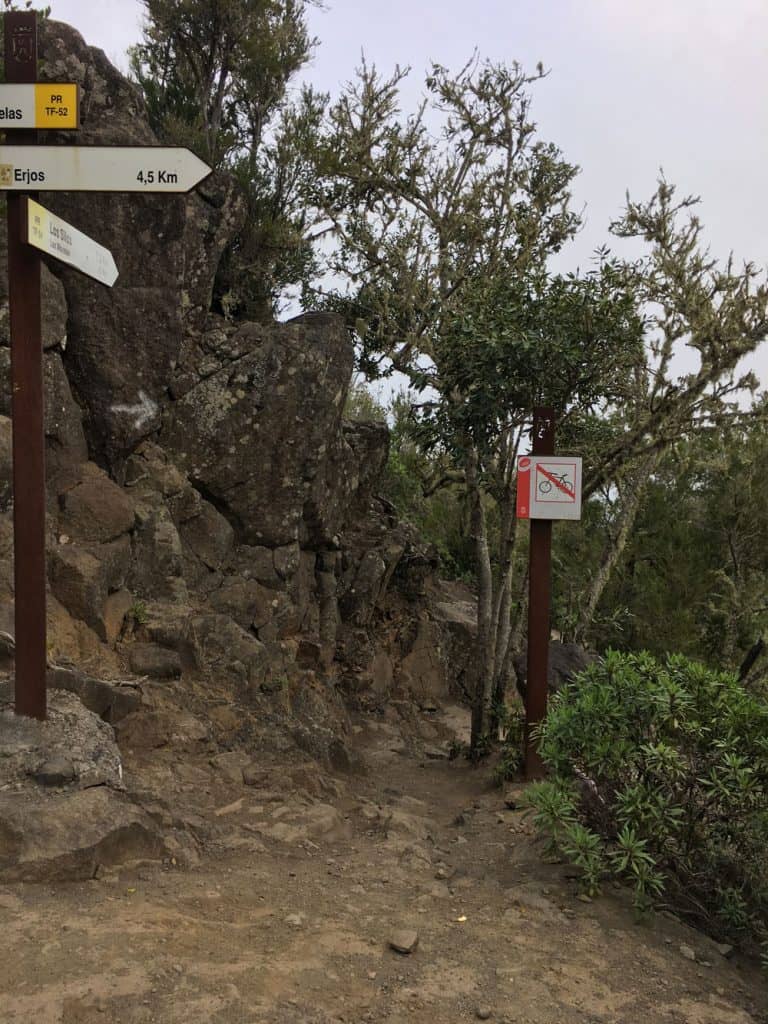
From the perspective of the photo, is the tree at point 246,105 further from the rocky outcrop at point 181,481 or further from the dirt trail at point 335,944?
the dirt trail at point 335,944

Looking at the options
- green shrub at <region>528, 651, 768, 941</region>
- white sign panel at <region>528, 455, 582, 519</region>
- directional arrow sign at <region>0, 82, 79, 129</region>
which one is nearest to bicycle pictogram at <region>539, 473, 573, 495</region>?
white sign panel at <region>528, 455, 582, 519</region>

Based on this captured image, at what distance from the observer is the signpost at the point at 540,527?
7875mm

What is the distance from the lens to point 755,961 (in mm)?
4832

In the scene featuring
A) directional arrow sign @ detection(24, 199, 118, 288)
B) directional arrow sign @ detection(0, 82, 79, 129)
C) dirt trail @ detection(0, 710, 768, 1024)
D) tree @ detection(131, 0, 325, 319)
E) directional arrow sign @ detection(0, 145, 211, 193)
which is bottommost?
dirt trail @ detection(0, 710, 768, 1024)

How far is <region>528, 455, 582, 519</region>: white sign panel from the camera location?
7.93m

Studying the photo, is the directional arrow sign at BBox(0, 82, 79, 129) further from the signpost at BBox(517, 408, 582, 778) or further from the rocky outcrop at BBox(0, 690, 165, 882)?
the signpost at BBox(517, 408, 582, 778)

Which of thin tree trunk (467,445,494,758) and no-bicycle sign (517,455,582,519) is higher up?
no-bicycle sign (517,455,582,519)

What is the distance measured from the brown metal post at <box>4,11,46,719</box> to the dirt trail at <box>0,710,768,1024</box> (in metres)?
1.36

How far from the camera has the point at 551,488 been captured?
7949mm

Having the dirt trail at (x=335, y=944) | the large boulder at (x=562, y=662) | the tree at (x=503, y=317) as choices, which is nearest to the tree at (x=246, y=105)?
the tree at (x=503, y=317)

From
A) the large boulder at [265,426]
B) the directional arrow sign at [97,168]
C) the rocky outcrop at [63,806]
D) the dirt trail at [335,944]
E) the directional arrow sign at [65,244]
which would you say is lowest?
the dirt trail at [335,944]

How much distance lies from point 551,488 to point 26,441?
4.46m

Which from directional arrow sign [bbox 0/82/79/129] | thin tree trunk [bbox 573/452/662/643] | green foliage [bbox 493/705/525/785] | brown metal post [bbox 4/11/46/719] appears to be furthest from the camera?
thin tree trunk [bbox 573/452/662/643]

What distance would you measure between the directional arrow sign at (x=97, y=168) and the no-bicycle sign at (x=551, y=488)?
395 centimetres
